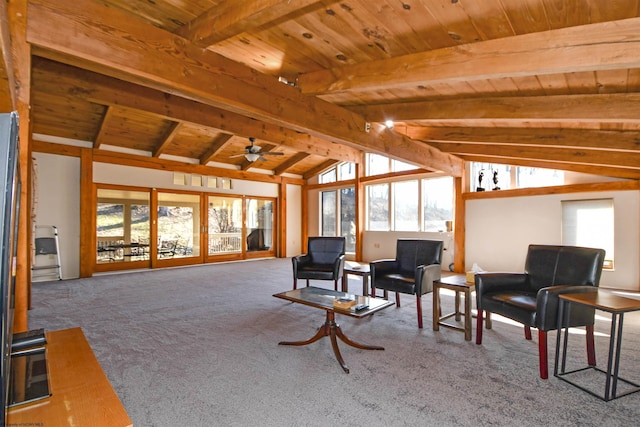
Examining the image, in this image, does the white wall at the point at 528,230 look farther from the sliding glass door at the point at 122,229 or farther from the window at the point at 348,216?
the sliding glass door at the point at 122,229

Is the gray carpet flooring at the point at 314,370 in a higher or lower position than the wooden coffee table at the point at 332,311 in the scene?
lower

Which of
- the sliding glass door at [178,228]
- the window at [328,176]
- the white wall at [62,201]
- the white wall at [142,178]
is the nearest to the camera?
the white wall at [62,201]

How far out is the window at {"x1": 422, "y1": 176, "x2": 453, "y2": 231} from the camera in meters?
7.34

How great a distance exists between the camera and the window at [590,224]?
5.33 metres

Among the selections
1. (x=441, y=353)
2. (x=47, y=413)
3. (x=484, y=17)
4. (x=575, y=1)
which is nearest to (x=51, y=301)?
(x=47, y=413)

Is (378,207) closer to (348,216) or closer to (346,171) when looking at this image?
(348,216)

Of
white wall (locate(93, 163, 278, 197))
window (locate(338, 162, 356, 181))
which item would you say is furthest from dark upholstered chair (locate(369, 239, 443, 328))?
white wall (locate(93, 163, 278, 197))

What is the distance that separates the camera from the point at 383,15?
7.19ft

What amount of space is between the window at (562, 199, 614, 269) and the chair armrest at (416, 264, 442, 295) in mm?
3586

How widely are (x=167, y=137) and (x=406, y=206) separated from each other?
5.51 m

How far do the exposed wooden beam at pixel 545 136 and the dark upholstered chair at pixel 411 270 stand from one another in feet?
5.30

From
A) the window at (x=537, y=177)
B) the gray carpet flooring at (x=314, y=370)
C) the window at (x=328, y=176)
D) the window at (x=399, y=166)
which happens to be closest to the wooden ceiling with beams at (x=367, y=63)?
the window at (x=537, y=177)

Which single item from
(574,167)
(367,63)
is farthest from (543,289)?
(574,167)

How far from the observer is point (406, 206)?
8.09 meters
